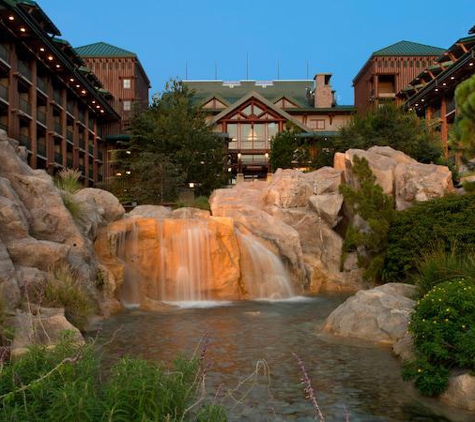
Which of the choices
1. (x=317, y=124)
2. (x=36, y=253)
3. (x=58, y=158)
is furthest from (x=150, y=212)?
(x=317, y=124)

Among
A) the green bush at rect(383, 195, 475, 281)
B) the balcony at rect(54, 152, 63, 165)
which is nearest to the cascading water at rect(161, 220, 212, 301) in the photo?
the green bush at rect(383, 195, 475, 281)

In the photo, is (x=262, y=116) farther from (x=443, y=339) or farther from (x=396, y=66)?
(x=443, y=339)

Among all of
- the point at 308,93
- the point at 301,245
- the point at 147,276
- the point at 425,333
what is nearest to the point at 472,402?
the point at 425,333

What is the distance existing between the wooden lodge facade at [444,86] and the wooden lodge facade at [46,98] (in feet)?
89.8

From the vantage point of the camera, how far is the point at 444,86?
43250mm

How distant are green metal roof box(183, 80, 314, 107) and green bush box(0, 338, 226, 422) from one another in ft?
199

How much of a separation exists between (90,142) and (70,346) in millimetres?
51016

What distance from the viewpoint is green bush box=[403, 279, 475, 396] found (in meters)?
7.70

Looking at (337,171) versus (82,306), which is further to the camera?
(337,171)

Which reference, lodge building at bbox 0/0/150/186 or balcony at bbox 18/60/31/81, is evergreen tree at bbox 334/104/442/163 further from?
balcony at bbox 18/60/31/81

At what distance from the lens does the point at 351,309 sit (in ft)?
40.7

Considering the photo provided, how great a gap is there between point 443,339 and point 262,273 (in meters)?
12.5

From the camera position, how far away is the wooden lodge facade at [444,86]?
38.8 meters

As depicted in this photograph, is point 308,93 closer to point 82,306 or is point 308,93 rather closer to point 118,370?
point 82,306
